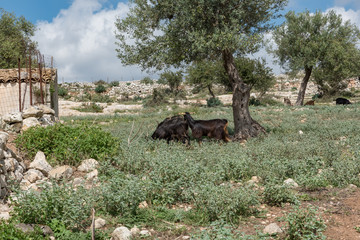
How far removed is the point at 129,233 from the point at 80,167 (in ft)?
13.6

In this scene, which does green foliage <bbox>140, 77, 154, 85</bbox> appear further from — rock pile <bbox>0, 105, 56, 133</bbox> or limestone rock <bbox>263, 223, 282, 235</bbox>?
limestone rock <bbox>263, 223, 282, 235</bbox>

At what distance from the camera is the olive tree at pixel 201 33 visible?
466 inches

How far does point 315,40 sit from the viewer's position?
29.0 meters

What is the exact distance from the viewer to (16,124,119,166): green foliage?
8.50 m

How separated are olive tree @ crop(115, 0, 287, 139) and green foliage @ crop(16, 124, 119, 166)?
4.83 meters

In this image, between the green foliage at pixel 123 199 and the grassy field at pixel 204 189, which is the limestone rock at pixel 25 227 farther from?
the green foliage at pixel 123 199

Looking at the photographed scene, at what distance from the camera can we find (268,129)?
15125 millimetres

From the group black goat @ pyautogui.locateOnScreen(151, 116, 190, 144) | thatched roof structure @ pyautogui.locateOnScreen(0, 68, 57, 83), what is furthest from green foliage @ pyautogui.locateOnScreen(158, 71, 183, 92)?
black goat @ pyautogui.locateOnScreen(151, 116, 190, 144)

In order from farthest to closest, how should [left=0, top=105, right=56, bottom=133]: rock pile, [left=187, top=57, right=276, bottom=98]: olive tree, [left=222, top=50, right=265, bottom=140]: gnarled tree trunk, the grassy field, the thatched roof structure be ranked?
[left=187, top=57, right=276, bottom=98]: olive tree → the thatched roof structure → [left=222, top=50, right=265, bottom=140]: gnarled tree trunk → [left=0, top=105, right=56, bottom=133]: rock pile → the grassy field

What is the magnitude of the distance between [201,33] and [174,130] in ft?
11.9

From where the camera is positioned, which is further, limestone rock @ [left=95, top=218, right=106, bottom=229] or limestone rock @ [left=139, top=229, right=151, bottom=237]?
limestone rock @ [left=95, top=218, right=106, bottom=229]

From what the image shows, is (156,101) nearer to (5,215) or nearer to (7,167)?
(7,167)

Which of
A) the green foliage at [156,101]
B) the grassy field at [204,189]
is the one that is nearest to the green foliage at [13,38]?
the green foliage at [156,101]

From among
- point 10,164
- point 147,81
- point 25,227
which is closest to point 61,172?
point 10,164
